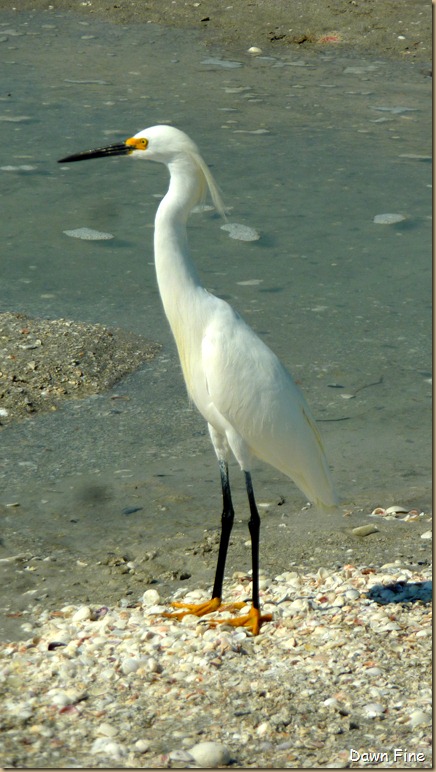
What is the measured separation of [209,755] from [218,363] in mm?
1274

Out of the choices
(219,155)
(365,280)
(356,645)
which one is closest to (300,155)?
(219,155)

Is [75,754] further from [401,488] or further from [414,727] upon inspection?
[401,488]

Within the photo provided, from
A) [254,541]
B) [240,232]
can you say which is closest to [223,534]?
[254,541]

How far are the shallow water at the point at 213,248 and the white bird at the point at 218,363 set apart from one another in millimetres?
662

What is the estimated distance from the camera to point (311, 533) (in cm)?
404

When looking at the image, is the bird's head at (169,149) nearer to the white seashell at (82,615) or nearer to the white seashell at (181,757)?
the white seashell at (82,615)

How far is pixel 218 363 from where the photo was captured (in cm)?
347

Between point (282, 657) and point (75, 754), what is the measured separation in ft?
2.46

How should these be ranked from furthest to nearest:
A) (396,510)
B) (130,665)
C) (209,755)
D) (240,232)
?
(240,232) < (396,510) < (130,665) < (209,755)

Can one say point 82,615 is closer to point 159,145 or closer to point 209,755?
point 209,755

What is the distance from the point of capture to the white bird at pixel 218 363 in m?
3.45

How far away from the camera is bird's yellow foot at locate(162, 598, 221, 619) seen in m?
3.50

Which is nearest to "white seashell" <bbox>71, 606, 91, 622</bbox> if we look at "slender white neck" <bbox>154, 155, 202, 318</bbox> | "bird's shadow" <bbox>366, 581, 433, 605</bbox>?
"bird's shadow" <bbox>366, 581, 433, 605</bbox>

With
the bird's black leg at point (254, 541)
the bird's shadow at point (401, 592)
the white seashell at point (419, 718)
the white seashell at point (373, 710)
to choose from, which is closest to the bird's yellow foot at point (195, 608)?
the bird's black leg at point (254, 541)
